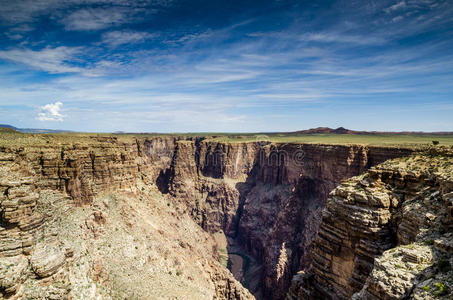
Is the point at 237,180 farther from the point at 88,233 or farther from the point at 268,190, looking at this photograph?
the point at 88,233

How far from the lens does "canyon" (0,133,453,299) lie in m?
15.4

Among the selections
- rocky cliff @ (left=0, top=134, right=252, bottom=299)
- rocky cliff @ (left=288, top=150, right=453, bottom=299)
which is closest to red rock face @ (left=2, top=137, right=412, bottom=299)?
rocky cliff @ (left=0, top=134, right=252, bottom=299)

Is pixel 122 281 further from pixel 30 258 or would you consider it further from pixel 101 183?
pixel 101 183

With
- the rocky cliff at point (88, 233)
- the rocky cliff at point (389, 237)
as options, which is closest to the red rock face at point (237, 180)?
the rocky cliff at point (88, 233)

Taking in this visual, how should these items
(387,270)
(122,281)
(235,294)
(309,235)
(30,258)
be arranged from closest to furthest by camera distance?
(387,270), (30,258), (122,281), (235,294), (309,235)

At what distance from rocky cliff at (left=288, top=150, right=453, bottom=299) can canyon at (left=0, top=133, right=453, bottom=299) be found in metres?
0.07

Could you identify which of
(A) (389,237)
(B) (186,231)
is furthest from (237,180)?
(A) (389,237)

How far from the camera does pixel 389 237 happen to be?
16.3 metres

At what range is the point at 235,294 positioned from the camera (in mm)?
43406

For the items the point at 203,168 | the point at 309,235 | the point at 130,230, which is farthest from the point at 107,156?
the point at 203,168

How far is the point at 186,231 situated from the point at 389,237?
42.8 meters

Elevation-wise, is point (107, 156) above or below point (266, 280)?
above

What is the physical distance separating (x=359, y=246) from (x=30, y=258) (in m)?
26.8

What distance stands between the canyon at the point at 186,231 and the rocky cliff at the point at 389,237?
0.24 ft
